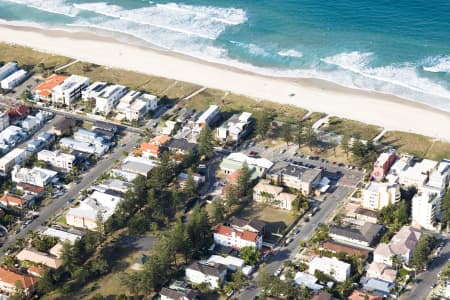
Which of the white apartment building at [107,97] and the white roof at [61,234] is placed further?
the white apartment building at [107,97]

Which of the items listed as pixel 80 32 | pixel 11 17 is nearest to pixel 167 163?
pixel 80 32

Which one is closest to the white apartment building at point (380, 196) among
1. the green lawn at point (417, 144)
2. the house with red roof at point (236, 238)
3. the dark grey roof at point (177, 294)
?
the green lawn at point (417, 144)

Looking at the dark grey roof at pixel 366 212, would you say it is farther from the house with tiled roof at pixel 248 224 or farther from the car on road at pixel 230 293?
the car on road at pixel 230 293

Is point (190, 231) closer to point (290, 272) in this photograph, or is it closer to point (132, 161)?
point (290, 272)

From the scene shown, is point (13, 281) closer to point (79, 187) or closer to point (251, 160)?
point (79, 187)

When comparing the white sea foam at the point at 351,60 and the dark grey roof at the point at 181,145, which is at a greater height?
the white sea foam at the point at 351,60

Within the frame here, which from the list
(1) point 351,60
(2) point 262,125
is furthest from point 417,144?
(1) point 351,60

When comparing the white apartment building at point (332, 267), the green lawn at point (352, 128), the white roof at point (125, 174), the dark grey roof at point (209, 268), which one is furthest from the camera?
the green lawn at point (352, 128)
